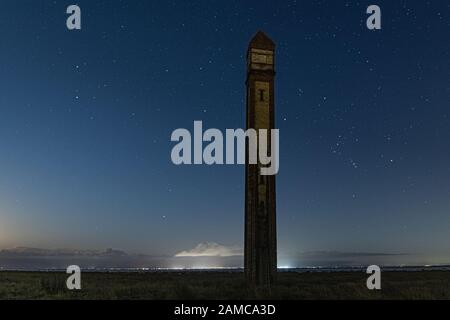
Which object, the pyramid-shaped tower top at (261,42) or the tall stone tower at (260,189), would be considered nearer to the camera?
the tall stone tower at (260,189)

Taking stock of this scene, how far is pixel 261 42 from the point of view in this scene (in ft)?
78.1

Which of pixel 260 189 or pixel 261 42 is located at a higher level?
pixel 261 42

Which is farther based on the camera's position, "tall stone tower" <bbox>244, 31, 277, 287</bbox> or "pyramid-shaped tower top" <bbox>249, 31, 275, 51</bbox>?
"pyramid-shaped tower top" <bbox>249, 31, 275, 51</bbox>

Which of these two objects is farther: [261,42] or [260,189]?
[261,42]

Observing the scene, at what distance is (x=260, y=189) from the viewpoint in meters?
22.9

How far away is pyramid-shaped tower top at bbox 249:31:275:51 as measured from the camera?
2373 cm

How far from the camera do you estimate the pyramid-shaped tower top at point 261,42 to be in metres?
23.7

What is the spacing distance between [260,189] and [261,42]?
739 centimetres
